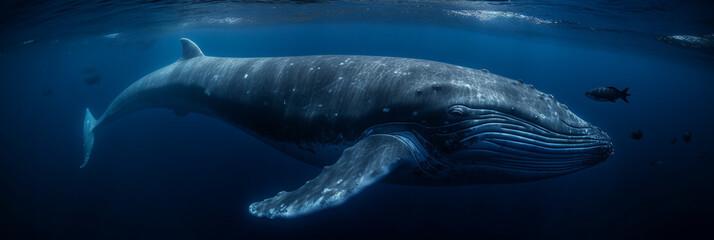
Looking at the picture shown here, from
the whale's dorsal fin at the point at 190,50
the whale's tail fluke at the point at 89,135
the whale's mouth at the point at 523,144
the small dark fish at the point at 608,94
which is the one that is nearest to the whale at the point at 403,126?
the whale's mouth at the point at 523,144

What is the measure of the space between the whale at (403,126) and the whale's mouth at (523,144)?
1cm

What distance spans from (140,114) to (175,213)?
15836 millimetres

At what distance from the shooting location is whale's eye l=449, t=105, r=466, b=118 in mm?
4395

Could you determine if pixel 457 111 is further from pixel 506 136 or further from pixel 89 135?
pixel 89 135

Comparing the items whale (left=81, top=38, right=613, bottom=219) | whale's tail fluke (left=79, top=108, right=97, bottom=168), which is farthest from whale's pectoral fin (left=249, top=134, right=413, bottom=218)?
whale's tail fluke (left=79, top=108, right=97, bottom=168)

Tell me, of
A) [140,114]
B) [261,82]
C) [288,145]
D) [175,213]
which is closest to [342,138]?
[288,145]

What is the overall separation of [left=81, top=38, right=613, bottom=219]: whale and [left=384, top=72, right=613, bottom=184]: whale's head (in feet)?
0.05

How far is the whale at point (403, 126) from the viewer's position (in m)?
4.18

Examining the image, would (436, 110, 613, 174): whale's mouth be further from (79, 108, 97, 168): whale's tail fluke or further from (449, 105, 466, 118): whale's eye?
(79, 108, 97, 168): whale's tail fluke

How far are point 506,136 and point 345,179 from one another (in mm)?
2311

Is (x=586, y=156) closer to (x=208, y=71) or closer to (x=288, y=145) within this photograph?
(x=288, y=145)

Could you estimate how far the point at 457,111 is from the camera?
4.40m

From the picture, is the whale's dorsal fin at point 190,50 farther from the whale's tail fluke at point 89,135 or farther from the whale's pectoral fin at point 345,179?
the whale's pectoral fin at point 345,179

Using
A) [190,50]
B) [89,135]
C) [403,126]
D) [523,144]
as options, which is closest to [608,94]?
[523,144]
